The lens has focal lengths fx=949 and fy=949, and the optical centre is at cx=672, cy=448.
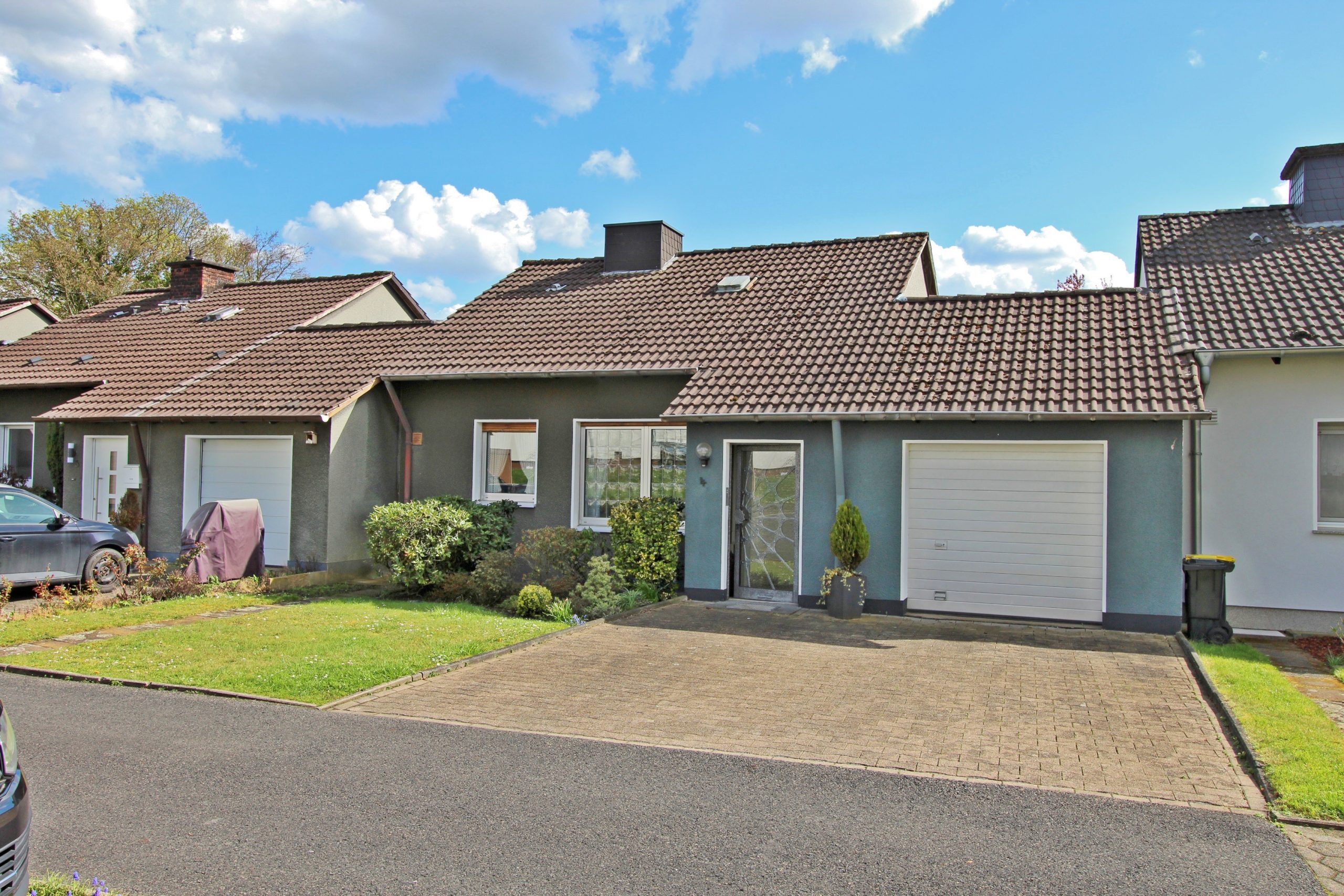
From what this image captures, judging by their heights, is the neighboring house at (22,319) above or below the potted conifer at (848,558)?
above

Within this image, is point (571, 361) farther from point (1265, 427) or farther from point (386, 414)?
point (1265, 427)

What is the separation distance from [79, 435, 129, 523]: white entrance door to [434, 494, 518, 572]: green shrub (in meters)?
7.02

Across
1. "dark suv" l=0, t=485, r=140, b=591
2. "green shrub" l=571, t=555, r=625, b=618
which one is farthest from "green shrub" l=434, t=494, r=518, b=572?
"dark suv" l=0, t=485, r=140, b=591

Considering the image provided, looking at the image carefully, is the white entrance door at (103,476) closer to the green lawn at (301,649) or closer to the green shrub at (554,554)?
the green lawn at (301,649)

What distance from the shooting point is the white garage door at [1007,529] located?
1112cm

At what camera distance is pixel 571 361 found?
14.5 metres

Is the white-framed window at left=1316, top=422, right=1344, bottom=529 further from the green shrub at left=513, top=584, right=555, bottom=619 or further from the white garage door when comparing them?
the green shrub at left=513, top=584, right=555, bottom=619

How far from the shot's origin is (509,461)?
15.1 m

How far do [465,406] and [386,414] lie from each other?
1.50 metres

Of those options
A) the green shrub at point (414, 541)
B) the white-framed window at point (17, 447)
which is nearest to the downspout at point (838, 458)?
the green shrub at point (414, 541)

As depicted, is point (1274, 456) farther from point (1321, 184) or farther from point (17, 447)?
point (17, 447)

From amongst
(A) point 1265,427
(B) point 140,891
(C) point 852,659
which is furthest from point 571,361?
(B) point 140,891

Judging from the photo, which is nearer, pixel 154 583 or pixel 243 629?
pixel 243 629

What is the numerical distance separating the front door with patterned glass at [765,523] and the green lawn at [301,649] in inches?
110
